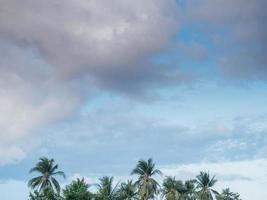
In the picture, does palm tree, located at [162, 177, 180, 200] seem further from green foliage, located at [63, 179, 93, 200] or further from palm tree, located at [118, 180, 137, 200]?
green foliage, located at [63, 179, 93, 200]

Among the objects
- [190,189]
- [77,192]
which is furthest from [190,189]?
[77,192]

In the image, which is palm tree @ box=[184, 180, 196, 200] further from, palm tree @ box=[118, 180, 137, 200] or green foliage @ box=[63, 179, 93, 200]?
green foliage @ box=[63, 179, 93, 200]

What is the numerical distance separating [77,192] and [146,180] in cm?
3426

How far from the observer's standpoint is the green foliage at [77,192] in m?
59.5

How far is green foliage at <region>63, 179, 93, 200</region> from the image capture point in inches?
2344

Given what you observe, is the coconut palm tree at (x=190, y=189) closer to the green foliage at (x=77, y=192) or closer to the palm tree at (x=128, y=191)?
the palm tree at (x=128, y=191)

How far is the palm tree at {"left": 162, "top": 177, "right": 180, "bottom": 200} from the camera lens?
9538 cm

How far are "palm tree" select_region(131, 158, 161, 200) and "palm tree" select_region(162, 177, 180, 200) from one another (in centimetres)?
398

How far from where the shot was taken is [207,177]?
100m

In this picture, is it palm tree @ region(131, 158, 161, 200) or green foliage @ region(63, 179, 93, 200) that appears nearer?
green foliage @ region(63, 179, 93, 200)

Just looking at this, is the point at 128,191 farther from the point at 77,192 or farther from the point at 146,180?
the point at 77,192

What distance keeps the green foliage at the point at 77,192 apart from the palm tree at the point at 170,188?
3672 cm

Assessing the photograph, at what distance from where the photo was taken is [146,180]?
92.4 m

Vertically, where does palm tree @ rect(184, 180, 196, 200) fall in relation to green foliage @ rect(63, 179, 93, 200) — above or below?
above
